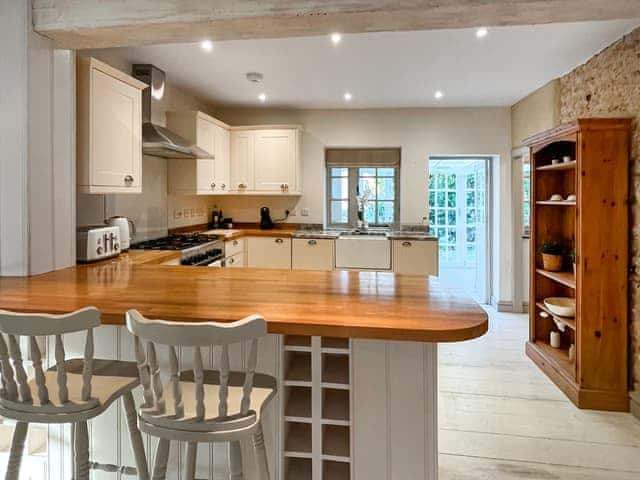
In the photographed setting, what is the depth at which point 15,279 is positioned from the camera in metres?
2.16

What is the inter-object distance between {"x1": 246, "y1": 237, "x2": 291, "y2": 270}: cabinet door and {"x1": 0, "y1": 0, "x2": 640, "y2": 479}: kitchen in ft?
0.08

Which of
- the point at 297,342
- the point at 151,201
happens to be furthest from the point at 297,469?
the point at 151,201

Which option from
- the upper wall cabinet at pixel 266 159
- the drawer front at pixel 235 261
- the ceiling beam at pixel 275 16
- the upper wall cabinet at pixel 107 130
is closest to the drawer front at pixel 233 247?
the drawer front at pixel 235 261

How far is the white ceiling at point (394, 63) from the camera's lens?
10.5 ft

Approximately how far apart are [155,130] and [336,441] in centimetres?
301

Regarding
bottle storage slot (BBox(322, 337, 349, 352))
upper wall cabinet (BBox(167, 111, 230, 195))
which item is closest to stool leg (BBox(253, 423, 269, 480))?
bottle storage slot (BBox(322, 337, 349, 352))

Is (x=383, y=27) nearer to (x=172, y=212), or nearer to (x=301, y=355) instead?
(x=301, y=355)

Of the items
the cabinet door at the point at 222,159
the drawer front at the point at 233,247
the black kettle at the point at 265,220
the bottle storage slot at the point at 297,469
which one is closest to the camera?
the bottle storage slot at the point at 297,469

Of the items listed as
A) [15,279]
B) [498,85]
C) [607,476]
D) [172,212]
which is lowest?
[607,476]

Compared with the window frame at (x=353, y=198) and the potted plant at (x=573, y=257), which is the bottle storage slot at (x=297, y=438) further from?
the window frame at (x=353, y=198)

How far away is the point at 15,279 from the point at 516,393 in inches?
127

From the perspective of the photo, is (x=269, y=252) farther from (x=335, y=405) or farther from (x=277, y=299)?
(x=335, y=405)

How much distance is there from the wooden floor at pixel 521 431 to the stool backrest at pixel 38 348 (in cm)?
177

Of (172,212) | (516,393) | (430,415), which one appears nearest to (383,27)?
(430,415)
